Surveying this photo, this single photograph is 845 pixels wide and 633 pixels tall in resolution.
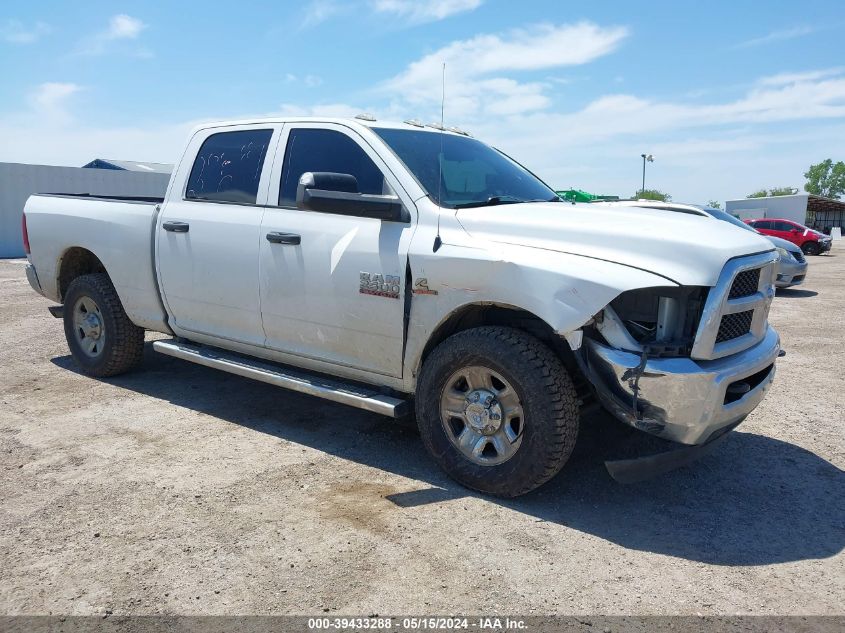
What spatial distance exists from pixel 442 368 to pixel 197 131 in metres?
2.95

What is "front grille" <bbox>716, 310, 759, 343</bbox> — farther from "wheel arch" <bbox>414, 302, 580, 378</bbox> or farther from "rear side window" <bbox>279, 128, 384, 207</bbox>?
Result: "rear side window" <bbox>279, 128, 384, 207</bbox>

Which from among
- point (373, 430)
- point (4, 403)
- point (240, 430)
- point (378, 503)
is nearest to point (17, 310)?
point (4, 403)

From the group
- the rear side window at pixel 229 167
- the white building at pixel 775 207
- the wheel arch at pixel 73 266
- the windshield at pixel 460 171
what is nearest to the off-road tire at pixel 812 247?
the white building at pixel 775 207

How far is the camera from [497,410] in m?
3.63

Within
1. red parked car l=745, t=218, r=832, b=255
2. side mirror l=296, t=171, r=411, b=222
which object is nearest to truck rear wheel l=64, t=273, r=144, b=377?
side mirror l=296, t=171, r=411, b=222

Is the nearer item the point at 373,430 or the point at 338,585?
the point at 338,585

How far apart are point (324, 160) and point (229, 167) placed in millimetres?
905

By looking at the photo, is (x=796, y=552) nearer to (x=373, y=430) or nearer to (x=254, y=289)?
(x=373, y=430)

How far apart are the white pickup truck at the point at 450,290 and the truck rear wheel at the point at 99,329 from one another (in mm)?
412

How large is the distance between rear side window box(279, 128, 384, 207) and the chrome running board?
1126 millimetres

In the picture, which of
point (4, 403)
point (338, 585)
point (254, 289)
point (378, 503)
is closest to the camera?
point (338, 585)

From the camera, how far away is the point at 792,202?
47750 mm

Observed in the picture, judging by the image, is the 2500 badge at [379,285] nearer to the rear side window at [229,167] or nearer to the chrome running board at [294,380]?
the chrome running board at [294,380]

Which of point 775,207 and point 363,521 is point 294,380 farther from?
point 775,207
